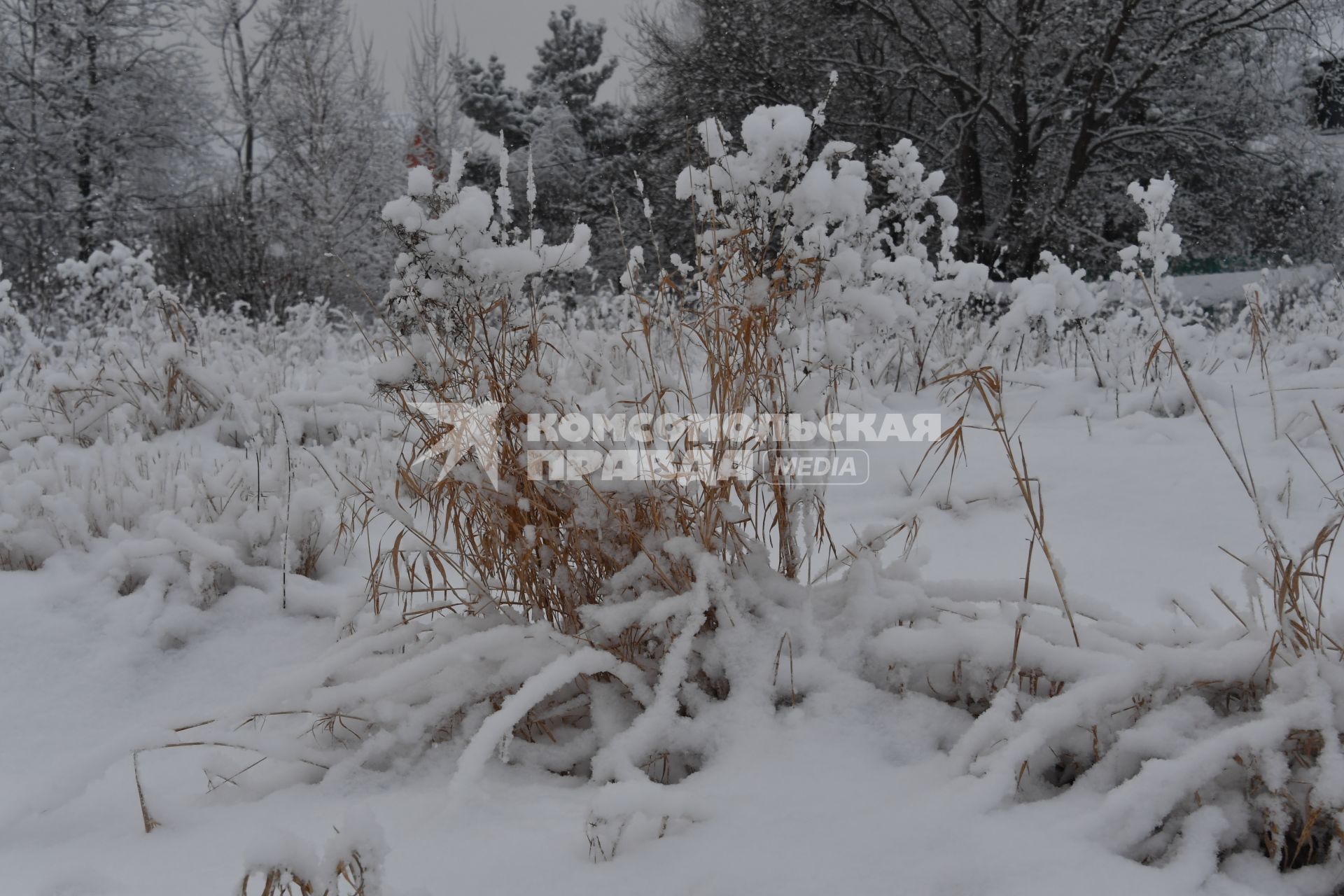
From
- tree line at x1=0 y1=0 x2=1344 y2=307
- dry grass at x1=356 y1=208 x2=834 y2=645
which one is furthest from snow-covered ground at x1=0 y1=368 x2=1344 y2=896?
tree line at x1=0 y1=0 x2=1344 y2=307

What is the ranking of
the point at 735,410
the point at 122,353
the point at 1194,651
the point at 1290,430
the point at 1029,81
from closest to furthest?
1. the point at 1194,651
2. the point at 735,410
3. the point at 1290,430
4. the point at 122,353
5. the point at 1029,81

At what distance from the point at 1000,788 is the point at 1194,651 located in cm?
33

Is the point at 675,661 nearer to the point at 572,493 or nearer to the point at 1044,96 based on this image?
the point at 572,493

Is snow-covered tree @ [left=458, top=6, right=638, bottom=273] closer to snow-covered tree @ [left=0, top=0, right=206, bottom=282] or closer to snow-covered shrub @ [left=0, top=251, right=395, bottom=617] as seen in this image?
snow-covered tree @ [left=0, top=0, right=206, bottom=282]

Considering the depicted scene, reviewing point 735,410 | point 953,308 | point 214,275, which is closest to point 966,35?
point 953,308

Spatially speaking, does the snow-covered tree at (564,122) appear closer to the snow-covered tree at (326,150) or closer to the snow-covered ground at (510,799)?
the snow-covered tree at (326,150)

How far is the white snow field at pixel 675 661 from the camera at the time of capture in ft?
3.12

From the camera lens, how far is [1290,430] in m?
2.47

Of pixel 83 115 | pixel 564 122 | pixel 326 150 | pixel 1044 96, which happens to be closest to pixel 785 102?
pixel 1044 96

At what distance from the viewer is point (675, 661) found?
1.23m

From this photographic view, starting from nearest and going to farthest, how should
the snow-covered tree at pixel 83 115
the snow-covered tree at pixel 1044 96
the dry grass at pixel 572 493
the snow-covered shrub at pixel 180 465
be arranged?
the dry grass at pixel 572 493
the snow-covered shrub at pixel 180 465
the snow-covered tree at pixel 1044 96
the snow-covered tree at pixel 83 115

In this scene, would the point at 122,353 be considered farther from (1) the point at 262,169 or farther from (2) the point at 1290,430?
(1) the point at 262,169

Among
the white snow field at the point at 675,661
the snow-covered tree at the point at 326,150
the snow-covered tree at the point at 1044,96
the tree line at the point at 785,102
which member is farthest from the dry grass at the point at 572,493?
the snow-covered tree at the point at 326,150

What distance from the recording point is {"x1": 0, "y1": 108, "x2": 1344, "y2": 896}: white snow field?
950 mm
